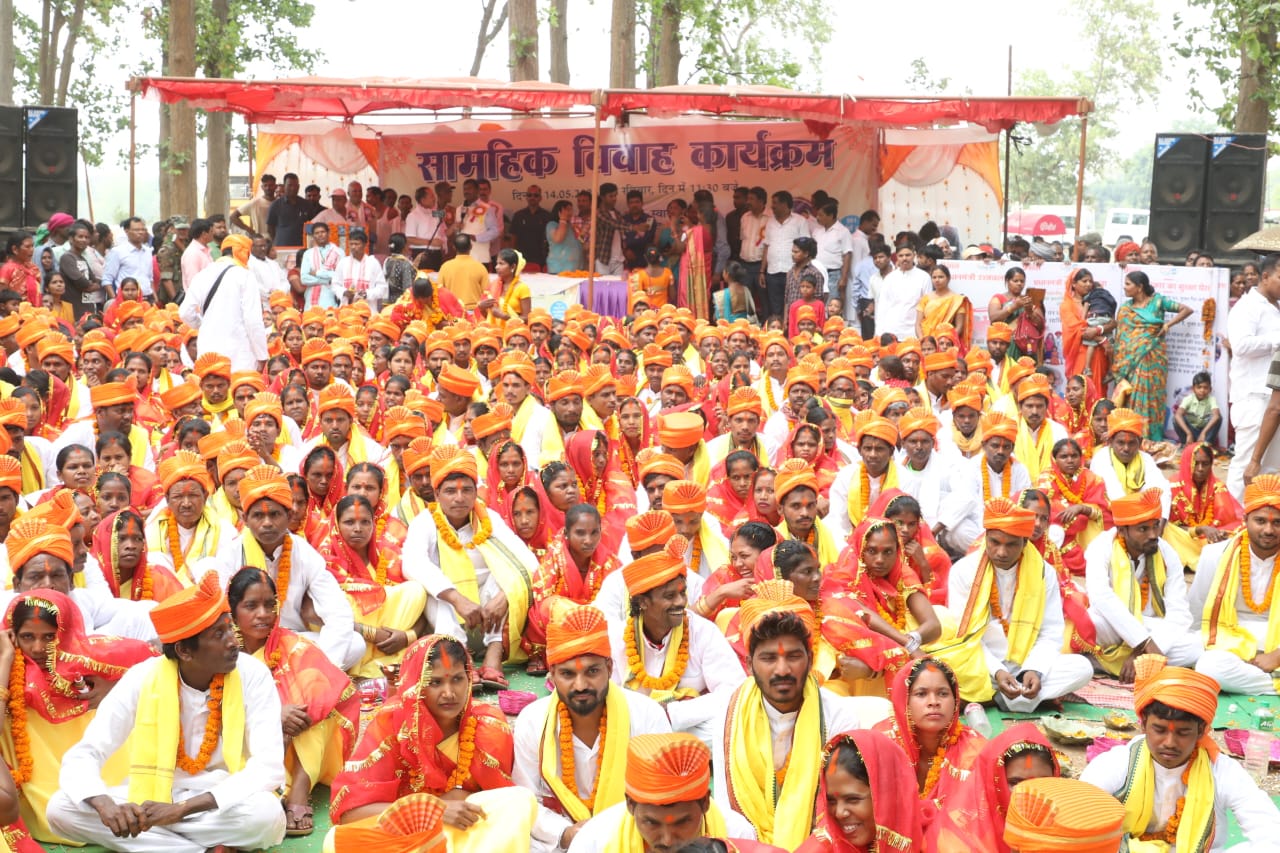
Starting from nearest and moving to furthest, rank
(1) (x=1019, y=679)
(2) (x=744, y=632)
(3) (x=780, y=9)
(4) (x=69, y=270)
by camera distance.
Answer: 1. (2) (x=744, y=632)
2. (1) (x=1019, y=679)
3. (4) (x=69, y=270)
4. (3) (x=780, y=9)

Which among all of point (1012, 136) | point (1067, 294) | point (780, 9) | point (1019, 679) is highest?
point (780, 9)

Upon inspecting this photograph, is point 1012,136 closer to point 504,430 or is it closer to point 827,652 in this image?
point 504,430

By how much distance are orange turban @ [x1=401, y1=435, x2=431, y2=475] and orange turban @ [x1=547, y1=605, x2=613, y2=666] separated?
2793 millimetres

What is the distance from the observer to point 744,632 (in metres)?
4.45

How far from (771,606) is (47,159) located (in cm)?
1325

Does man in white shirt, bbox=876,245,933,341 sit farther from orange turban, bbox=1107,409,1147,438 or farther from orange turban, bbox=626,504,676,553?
orange turban, bbox=626,504,676,553

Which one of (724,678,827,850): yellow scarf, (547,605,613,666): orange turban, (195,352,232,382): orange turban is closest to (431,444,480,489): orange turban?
(547,605,613,666): orange turban

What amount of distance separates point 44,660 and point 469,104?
10924 mm

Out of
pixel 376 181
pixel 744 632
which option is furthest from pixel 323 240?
pixel 744 632

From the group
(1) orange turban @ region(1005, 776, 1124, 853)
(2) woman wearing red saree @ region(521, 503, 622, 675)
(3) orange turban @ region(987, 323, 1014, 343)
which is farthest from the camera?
(3) orange turban @ region(987, 323, 1014, 343)

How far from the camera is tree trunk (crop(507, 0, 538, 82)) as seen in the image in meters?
19.0

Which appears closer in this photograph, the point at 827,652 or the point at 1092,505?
the point at 827,652

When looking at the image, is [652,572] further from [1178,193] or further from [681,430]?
[1178,193]

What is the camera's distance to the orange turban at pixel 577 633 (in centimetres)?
427
